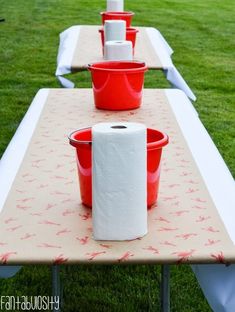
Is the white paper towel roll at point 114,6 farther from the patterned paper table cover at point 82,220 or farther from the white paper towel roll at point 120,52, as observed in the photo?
the patterned paper table cover at point 82,220

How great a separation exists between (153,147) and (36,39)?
24.4 ft

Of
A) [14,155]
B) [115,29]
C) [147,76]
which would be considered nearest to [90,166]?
[14,155]

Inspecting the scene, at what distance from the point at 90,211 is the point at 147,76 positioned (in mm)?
5191

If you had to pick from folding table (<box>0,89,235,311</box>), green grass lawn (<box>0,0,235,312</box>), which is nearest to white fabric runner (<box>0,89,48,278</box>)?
folding table (<box>0,89,235,311</box>)

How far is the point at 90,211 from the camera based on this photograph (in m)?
1.46

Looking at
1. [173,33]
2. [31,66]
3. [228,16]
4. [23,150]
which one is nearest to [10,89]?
[31,66]

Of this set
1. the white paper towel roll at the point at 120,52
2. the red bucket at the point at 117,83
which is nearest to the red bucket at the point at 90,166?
the red bucket at the point at 117,83

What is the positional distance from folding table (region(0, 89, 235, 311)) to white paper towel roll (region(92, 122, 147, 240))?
4cm

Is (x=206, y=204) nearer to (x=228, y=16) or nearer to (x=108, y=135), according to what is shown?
(x=108, y=135)

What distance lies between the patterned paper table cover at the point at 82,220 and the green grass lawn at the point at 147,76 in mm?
827

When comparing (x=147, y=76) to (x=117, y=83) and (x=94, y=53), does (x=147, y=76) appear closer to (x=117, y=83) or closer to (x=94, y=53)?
(x=94, y=53)

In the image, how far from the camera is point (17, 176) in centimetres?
171

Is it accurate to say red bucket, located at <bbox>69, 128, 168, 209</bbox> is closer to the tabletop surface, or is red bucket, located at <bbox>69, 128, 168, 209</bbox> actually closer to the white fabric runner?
the white fabric runner

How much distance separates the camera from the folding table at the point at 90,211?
127 cm
